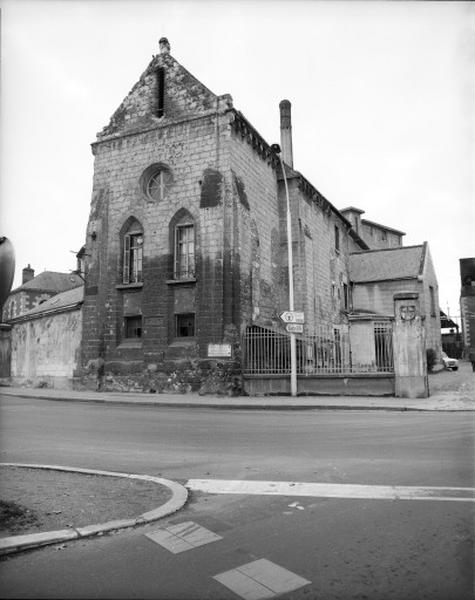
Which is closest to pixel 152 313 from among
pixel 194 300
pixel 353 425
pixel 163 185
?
Answer: pixel 194 300

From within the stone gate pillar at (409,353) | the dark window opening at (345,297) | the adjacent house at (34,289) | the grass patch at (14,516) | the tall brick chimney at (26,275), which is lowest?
the grass patch at (14,516)

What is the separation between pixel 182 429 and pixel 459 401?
29.8 feet

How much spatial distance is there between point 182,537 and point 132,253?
62.0ft

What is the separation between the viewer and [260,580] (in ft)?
11.4

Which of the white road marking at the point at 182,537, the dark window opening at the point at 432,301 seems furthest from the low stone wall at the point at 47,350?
the dark window opening at the point at 432,301

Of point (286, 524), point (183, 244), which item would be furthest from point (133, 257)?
point (286, 524)

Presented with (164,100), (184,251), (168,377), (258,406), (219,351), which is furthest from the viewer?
(164,100)

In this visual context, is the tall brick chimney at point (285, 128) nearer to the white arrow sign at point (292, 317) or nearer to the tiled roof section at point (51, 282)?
the white arrow sign at point (292, 317)

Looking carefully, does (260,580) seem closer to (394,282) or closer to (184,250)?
(184,250)

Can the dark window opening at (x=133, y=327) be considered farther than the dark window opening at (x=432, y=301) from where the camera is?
No

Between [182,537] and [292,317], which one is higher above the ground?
[292,317]

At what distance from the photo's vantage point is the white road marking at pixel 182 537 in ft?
13.6

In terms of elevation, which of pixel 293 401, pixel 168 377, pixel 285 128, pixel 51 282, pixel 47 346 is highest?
pixel 285 128

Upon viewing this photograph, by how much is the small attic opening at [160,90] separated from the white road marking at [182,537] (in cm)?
2046
